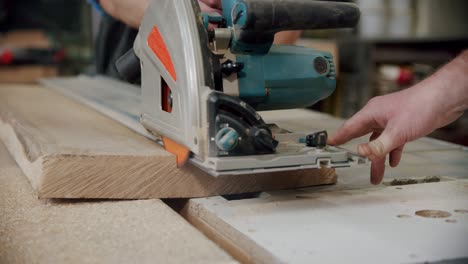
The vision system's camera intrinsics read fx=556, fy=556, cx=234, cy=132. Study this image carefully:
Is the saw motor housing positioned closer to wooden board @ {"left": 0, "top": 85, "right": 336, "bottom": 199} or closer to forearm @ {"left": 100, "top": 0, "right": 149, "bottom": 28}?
wooden board @ {"left": 0, "top": 85, "right": 336, "bottom": 199}

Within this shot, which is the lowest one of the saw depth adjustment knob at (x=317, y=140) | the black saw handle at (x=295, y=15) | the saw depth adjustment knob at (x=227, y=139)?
the saw depth adjustment knob at (x=317, y=140)

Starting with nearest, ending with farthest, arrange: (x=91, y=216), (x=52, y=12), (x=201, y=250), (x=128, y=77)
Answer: (x=201, y=250)
(x=91, y=216)
(x=128, y=77)
(x=52, y=12)

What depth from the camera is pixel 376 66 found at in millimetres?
4348

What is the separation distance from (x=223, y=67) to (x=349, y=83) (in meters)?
3.14

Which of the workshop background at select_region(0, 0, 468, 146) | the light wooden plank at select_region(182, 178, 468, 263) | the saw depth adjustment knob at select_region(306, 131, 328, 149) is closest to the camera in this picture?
the light wooden plank at select_region(182, 178, 468, 263)

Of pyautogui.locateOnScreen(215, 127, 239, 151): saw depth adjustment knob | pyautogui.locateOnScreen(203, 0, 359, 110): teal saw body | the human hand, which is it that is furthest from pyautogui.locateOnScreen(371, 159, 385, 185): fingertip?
pyautogui.locateOnScreen(215, 127, 239, 151): saw depth adjustment knob

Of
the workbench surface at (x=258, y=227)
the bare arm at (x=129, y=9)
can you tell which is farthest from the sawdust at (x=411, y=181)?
the bare arm at (x=129, y=9)

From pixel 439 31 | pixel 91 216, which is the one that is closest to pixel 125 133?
pixel 91 216

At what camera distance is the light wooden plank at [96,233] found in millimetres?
867

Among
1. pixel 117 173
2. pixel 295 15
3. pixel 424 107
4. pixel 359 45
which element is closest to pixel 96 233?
pixel 117 173

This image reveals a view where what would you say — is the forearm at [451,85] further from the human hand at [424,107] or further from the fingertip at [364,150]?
the fingertip at [364,150]

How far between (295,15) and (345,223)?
406mm

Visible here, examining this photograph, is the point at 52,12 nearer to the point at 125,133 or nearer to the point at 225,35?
the point at 125,133

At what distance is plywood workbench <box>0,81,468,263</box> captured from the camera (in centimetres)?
86
